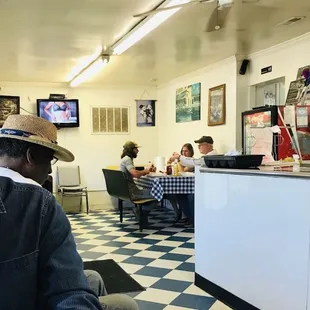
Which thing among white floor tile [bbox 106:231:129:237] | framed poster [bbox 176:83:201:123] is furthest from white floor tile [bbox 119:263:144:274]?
framed poster [bbox 176:83:201:123]

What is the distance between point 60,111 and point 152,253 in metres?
4.47

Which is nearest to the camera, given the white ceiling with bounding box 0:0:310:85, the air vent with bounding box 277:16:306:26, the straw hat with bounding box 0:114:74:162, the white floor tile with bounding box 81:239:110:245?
the straw hat with bounding box 0:114:74:162

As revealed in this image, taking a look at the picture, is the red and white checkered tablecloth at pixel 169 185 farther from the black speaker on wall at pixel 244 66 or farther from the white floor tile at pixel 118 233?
the black speaker on wall at pixel 244 66

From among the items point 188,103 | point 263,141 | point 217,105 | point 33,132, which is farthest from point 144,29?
point 188,103

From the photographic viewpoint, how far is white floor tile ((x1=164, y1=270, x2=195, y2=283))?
12.2 ft

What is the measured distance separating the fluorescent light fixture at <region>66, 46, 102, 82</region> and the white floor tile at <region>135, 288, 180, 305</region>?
3382 mm

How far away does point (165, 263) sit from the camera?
4.27m

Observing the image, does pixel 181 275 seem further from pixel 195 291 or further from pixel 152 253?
pixel 152 253

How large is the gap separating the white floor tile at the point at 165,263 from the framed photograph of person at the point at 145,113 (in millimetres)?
4906

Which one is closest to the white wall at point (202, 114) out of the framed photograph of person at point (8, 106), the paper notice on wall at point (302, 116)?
the paper notice on wall at point (302, 116)

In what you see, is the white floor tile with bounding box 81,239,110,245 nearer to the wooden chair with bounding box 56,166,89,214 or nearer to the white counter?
the white counter

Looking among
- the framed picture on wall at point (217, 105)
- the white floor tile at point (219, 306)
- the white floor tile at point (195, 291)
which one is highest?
the framed picture on wall at point (217, 105)

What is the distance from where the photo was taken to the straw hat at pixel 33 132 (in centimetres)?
146

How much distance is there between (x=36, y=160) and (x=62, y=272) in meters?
0.54
